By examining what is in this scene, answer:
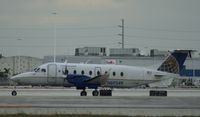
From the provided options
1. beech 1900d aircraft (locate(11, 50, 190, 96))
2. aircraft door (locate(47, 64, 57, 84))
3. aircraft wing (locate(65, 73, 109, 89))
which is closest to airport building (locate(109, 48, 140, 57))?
beech 1900d aircraft (locate(11, 50, 190, 96))

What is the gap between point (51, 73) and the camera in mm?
50625

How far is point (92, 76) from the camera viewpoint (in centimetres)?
5219

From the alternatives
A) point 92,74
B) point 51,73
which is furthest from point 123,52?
point 51,73

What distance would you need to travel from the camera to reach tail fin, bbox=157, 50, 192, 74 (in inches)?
2183

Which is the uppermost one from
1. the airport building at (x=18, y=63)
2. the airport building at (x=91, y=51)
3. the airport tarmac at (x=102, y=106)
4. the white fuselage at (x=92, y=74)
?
the airport building at (x=91, y=51)

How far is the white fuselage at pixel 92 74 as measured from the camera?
50.9 metres

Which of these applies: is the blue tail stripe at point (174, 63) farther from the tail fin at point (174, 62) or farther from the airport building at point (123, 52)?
the airport building at point (123, 52)

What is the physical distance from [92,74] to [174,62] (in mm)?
9885

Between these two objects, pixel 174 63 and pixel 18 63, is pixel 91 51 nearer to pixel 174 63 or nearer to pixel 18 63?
pixel 18 63

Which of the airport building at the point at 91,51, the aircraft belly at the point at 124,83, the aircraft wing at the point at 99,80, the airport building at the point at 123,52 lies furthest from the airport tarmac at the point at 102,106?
the airport building at the point at 91,51

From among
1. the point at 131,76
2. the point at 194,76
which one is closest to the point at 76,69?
the point at 131,76

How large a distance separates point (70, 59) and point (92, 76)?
65.5 metres

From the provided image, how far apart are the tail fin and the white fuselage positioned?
71 centimetres

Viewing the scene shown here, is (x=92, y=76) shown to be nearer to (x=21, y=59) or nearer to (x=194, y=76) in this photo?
(x=194, y=76)
